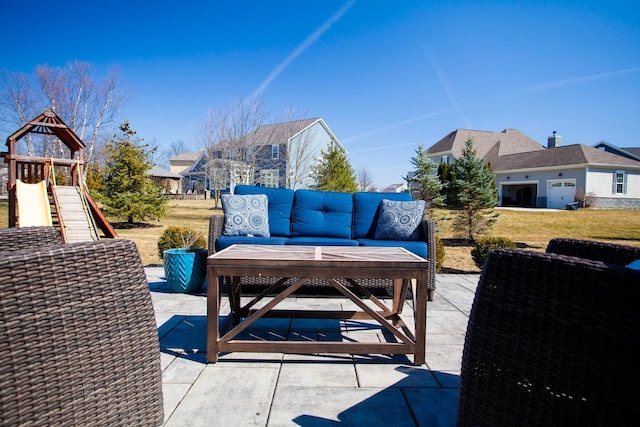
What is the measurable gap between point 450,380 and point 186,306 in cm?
265

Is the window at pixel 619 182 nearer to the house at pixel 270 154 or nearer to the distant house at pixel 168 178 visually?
the house at pixel 270 154

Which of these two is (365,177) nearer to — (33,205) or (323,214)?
(33,205)

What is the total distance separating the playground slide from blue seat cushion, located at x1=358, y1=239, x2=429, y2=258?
6962 mm

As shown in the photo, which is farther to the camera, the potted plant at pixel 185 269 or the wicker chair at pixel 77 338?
the potted plant at pixel 185 269

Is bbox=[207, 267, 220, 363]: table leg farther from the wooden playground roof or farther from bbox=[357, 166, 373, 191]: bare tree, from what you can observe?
bbox=[357, 166, 373, 191]: bare tree

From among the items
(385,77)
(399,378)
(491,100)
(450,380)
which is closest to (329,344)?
(399,378)

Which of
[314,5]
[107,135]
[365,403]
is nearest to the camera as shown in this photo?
[365,403]

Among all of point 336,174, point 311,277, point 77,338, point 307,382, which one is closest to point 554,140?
point 336,174

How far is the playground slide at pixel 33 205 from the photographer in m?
7.19

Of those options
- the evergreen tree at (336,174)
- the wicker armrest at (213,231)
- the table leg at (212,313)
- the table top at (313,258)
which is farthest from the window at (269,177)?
the table leg at (212,313)

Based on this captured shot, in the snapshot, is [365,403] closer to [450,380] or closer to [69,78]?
[450,380]

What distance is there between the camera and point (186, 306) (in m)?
3.67

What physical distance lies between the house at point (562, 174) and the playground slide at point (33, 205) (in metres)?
17.7

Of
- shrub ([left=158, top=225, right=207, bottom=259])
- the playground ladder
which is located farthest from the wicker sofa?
the playground ladder
